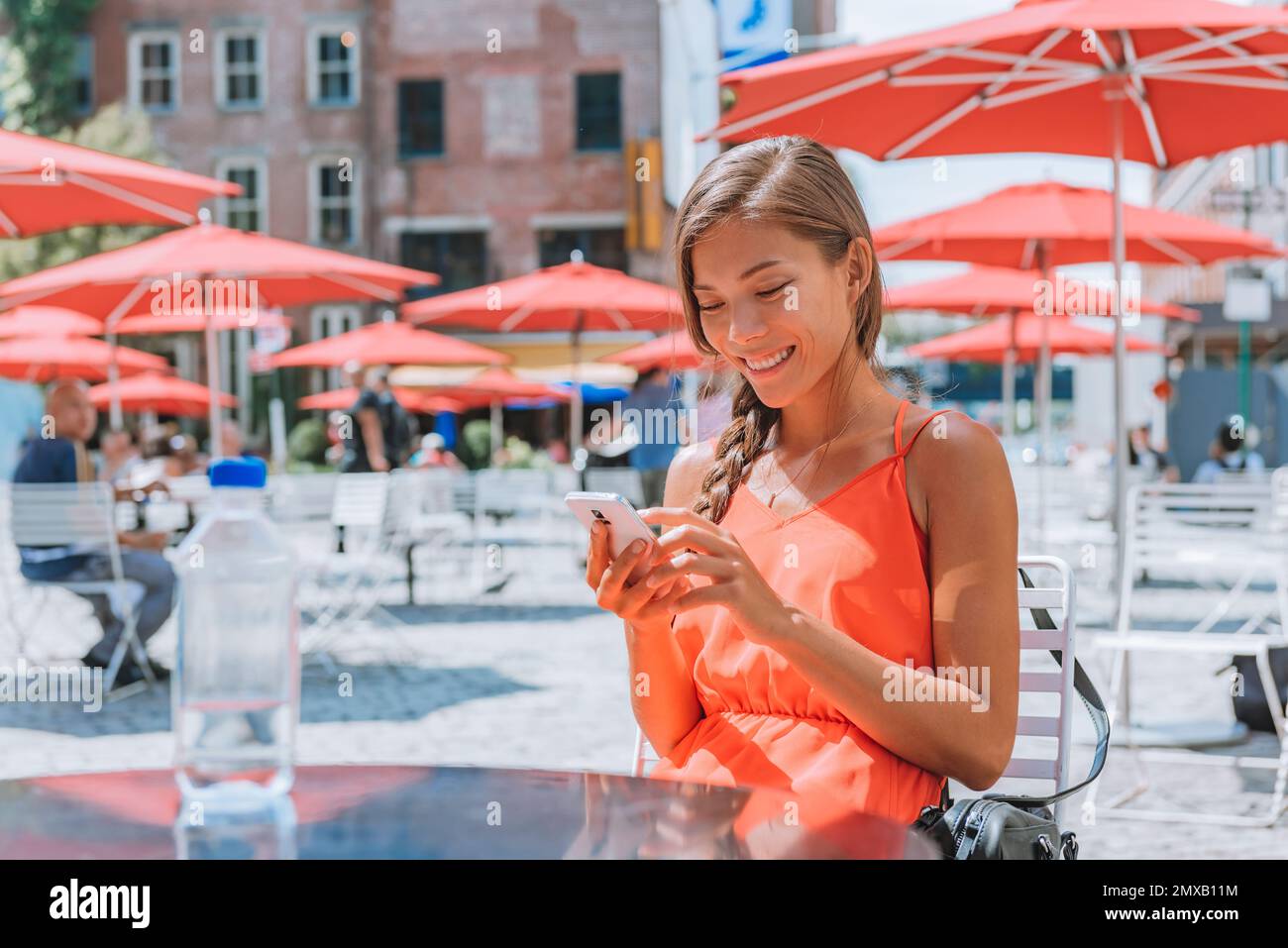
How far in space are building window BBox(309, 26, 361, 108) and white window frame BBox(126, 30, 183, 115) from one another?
10.4 ft

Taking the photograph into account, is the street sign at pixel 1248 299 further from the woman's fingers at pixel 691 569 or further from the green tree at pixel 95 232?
the green tree at pixel 95 232

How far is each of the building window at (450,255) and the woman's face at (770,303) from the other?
1276 inches

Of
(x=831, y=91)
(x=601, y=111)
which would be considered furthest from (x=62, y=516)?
(x=601, y=111)

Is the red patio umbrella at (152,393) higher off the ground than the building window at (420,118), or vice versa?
the building window at (420,118)

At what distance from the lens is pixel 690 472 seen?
255cm

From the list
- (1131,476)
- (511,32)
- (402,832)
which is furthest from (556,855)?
(511,32)

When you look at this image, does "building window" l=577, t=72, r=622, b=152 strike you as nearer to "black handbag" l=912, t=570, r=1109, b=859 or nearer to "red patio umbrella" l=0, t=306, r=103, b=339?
"red patio umbrella" l=0, t=306, r=103, b=339

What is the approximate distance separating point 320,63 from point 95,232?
6961 millimetres

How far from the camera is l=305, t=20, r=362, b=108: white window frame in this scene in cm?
3450

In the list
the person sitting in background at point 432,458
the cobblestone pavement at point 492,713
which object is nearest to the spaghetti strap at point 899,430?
the cobblestone pavement at point 492,713

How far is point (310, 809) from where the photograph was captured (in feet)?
5.10

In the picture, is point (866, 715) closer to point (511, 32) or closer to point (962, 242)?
point (962, 242)

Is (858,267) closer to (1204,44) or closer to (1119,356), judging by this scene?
(1204,44)

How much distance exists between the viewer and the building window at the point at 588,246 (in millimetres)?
33375
